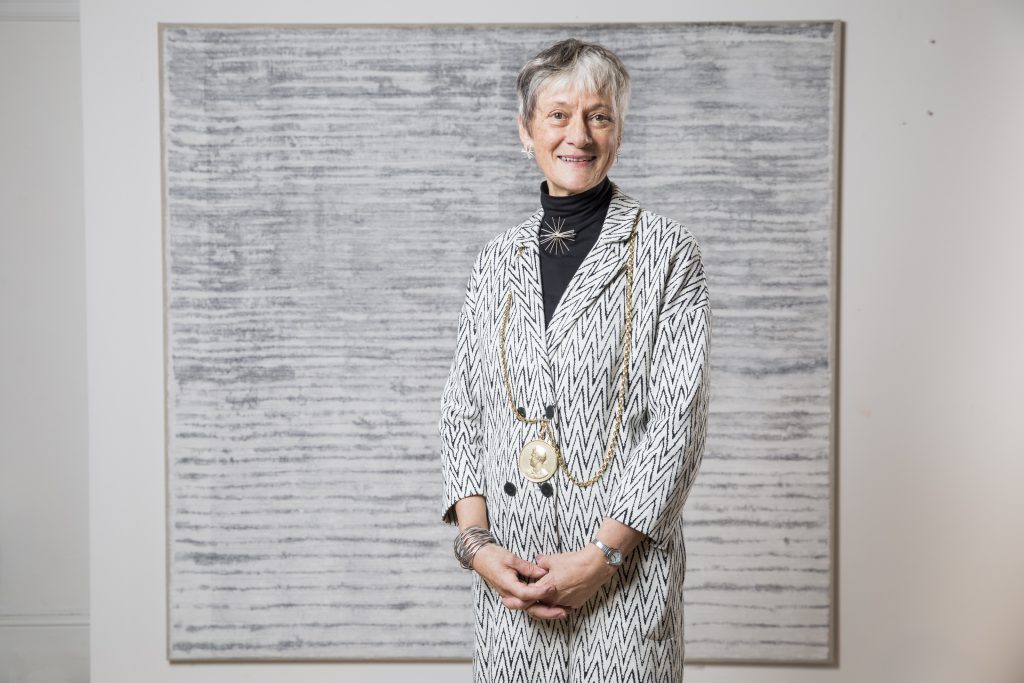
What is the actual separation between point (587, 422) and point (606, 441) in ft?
0.15

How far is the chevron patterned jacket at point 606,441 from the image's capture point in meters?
1.28

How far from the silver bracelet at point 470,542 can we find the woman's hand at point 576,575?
13cm

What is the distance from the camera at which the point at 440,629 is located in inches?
96.3

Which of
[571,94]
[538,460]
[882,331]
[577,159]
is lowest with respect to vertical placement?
[538,460]

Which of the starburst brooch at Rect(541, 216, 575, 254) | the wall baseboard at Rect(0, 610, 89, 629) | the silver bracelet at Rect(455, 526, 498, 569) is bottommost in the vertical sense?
the wall baseboard at Rect(0, 610, 89, 629)

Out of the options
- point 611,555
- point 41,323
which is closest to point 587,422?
point 611,555

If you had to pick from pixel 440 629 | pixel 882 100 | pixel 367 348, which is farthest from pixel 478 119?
pixel 440 629

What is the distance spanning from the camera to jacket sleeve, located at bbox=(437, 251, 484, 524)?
1.42 metres

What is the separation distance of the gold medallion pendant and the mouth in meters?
0.48

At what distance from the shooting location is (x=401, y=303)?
2414mm

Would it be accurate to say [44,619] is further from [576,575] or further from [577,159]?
[577,159]

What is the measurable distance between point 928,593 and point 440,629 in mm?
1493

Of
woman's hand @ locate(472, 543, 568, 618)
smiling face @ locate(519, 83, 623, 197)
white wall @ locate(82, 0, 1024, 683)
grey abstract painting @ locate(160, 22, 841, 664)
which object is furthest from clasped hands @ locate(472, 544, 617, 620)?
white wall @ locate(82, 0, 1024, 683)

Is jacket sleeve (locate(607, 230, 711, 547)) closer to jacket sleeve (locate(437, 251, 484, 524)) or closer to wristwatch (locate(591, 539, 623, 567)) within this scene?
wristwatch (locate(591, 539, 623, 567))
